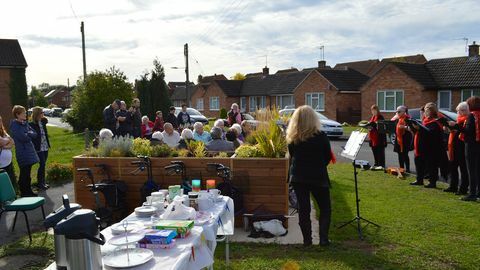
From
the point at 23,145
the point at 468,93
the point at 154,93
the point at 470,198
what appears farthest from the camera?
the point at 468,93

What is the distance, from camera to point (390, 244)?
5562 mm

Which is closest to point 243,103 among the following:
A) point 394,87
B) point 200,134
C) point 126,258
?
point 394,87

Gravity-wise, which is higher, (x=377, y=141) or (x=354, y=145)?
(x=354, y=145)

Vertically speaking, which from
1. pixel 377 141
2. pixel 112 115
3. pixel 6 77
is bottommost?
pixel 377 141

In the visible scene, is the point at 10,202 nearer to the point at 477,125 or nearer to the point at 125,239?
the point at 125,239

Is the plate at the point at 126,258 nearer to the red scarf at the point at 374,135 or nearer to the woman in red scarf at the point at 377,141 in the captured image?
the woman in red scarf at the point at 377,141

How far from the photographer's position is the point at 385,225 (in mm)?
6355

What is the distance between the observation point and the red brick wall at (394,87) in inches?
1045

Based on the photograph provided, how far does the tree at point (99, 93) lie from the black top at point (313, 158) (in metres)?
17.7

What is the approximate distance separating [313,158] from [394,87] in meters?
24.4

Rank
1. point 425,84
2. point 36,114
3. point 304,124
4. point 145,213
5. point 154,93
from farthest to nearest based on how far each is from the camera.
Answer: point 425,84, point 154,93, point 36,114, point 304,124, point 145,213

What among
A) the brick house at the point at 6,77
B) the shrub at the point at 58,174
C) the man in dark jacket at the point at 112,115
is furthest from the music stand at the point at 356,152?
the brick house at the point at 6,77

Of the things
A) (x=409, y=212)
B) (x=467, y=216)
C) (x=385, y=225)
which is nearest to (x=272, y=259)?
(x=385, y=225)

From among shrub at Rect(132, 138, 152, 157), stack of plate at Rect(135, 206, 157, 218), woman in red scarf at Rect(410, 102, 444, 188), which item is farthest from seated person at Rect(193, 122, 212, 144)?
A: stack of plate at Rect(135, 206, 157, 218)
